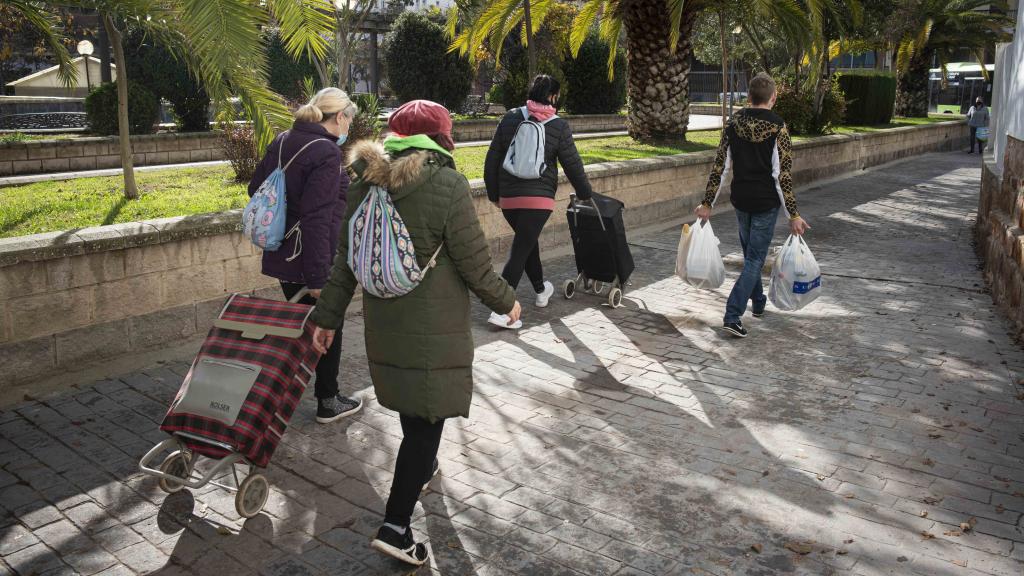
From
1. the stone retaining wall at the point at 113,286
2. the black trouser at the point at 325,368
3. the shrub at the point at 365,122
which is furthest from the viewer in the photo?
the shrub at the point at 365,122

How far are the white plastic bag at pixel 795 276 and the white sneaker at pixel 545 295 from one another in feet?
6.19

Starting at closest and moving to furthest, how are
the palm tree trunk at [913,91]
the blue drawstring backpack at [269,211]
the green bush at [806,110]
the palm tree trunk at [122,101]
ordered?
the blue drawstring backpack at [269,211]
the palm tree trunk at [122,101]
the green bush at [806,110]
the palm tree trunk at [913,91]

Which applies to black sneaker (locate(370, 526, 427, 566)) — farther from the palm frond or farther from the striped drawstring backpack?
the palm frond

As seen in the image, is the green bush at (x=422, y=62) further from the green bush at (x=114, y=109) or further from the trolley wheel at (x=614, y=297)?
the trolley wheel at (x=614, y=297)

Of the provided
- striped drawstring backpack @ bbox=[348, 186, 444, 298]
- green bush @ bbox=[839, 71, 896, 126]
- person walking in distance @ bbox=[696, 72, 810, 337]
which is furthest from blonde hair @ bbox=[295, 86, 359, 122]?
green bush @ bbox=[839, 71, 896, 126]

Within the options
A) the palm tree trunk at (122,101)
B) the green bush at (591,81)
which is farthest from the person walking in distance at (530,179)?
the green bush at (591,81)

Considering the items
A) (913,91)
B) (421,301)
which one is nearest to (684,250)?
(421,301)

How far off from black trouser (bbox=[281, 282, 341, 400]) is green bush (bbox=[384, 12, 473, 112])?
63.6ft

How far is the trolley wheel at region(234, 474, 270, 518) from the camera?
3895 millimetres

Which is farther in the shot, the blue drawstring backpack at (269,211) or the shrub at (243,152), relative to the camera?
the shrub at (243,152)

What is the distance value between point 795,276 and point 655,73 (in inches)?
350

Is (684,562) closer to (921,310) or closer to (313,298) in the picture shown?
(313,298)

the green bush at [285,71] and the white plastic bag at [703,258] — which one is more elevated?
the green bush at [285,71]

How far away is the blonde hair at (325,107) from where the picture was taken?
186 inches
